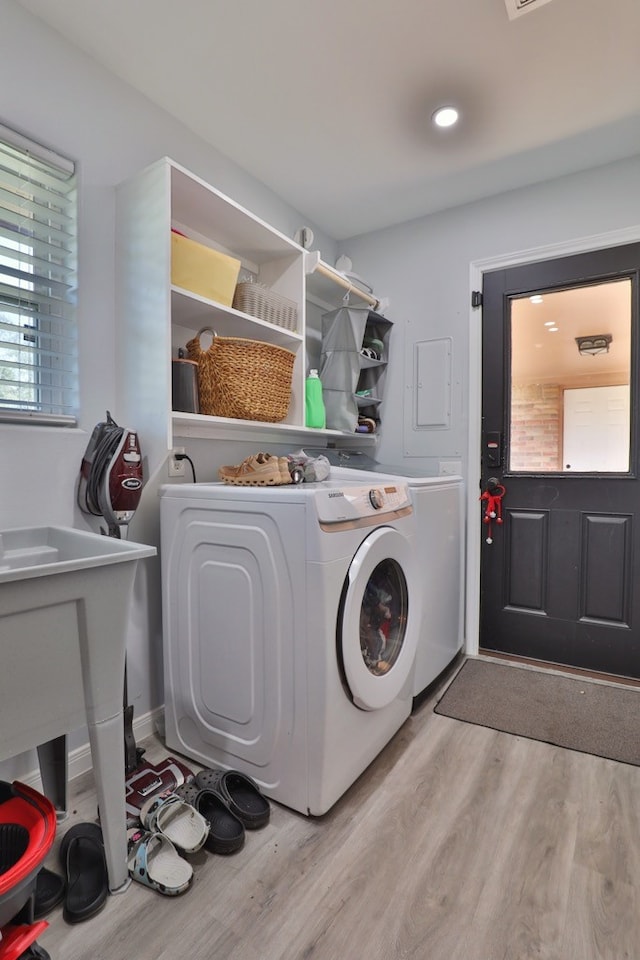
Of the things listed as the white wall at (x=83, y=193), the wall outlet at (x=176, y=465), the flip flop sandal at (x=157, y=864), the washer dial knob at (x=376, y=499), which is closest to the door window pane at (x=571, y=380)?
the washer dial knob at (x=376, y=499)

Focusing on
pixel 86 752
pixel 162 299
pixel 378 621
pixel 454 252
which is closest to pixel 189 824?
pixel 86 752

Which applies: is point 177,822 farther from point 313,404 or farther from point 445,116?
point 445,116

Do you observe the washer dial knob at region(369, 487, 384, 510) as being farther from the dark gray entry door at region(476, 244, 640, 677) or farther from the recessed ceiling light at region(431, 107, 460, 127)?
the recessed ceiling light at region(431, 107, 460, 127)

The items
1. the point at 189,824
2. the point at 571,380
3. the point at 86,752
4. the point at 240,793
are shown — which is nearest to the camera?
the point at 189,824

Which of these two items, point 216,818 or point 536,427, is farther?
point 536,427

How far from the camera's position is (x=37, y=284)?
4.86 ft

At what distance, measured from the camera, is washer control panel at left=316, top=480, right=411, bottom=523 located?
1300 millimetres

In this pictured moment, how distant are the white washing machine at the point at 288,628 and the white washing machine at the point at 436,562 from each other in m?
0.24

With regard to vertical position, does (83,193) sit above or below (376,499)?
above

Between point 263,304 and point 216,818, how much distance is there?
1784 millimetres

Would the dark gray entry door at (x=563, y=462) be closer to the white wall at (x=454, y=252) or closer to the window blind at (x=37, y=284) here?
the white wall at (x=454, y=252)

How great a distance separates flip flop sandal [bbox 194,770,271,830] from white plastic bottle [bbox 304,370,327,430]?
1432 millimetres

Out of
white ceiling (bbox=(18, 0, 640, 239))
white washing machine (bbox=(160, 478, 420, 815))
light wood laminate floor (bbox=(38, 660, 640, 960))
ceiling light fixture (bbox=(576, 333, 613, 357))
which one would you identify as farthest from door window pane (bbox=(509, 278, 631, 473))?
light wood laminate floor (bbox=(38, 660, 640, 960))

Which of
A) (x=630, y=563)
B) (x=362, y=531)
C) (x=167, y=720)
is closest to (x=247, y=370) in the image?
(x=362, y=531)
